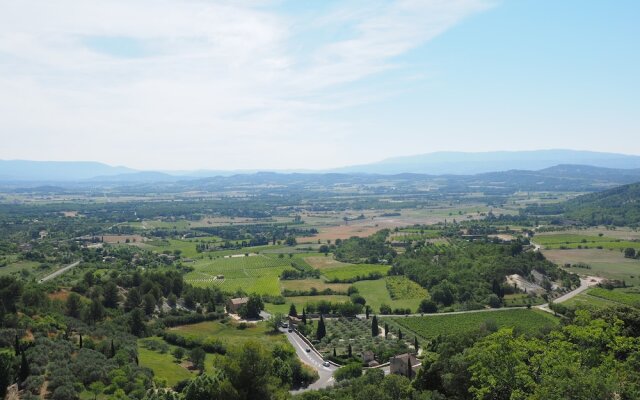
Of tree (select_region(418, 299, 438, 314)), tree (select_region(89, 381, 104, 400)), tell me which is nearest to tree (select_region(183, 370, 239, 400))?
tree (select_region(89, 381, 104, 400))

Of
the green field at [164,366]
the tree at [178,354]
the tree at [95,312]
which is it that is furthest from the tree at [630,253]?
the tree at [95,312]

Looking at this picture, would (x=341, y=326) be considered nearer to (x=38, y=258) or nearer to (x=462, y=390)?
(x=462, y=390)

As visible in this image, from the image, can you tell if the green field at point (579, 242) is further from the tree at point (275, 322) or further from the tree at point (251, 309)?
the tree at point (275, 322)

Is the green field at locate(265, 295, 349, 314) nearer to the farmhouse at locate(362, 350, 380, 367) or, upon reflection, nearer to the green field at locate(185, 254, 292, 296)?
the green field at locate(185, 254, 292, 296)

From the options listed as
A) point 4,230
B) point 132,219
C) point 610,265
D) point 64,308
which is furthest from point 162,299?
point 132,219

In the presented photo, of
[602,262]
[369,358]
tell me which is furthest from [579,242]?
[369,358]

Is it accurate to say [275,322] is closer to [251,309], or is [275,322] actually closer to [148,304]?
[251,309]
